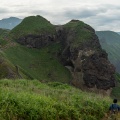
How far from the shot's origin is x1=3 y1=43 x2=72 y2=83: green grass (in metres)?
94.2

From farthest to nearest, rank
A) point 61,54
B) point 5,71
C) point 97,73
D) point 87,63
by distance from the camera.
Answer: point 61,54 < point 97,73 < point 87,63 < point 5,71

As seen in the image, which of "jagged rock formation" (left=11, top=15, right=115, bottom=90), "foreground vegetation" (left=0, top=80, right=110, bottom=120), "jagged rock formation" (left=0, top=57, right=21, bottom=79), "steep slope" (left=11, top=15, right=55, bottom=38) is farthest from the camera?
"steep slope" (left=11, top=15, right=55, bottom=38)

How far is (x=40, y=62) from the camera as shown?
10250 centimetres

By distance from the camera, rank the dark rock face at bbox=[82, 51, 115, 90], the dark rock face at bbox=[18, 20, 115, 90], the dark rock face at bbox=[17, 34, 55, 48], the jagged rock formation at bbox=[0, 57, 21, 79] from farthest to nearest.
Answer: the dark rock face at bbox=[17, 34, 55, 48] → the dark rock face at bbox=[18, 20, 115, 90] → the dark rock face at bbox=[82, 51, 115, 90] → the jagged rock formation at bbox=[0, 57, 21, 79]

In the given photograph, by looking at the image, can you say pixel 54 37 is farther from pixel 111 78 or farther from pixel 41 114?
pixel 41 114

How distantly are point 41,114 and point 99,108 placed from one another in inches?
196

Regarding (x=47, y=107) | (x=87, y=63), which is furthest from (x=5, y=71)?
(x=47, y=107)

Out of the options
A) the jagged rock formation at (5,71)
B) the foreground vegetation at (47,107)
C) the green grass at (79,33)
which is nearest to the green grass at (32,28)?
the green grass at (79,33)

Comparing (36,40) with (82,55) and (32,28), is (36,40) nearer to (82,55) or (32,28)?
(32,28)

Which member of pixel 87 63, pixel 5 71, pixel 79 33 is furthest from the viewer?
pixel 79 33

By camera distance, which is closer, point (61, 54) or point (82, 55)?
point (82, 55)

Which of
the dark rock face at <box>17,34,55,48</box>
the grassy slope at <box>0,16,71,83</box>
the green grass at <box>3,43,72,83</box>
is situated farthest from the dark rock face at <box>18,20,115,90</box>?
the dark rock face at <box>17,34,55,48</box>

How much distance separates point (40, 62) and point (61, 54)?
376 inches

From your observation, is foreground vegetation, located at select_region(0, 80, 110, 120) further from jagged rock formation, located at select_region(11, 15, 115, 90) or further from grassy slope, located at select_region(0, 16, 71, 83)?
jagged rock formation, located at select_region(11, 15, 115, 90)
